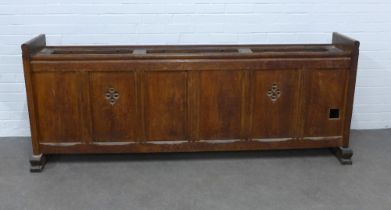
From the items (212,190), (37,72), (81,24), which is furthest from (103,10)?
(212,190)

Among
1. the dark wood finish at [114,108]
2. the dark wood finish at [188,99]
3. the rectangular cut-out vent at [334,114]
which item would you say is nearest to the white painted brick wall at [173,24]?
the dark wood finish at [188,99]

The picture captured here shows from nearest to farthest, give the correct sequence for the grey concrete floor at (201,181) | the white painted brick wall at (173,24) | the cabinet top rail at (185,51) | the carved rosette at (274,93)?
the grey concrete floor at (201,181) → the cabinet top rail at (185,51) → the carved rosette at (274,93) → the white painted brick wall at (173,24)

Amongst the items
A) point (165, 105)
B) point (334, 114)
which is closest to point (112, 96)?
point (165, 105)

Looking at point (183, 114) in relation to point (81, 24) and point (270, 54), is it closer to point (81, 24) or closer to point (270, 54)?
point (270, 54)

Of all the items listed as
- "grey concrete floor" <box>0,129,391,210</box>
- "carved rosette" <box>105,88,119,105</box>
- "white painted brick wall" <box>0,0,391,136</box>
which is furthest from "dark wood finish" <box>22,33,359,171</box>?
"white painted brick wall" <box>0,0,391,136</box>

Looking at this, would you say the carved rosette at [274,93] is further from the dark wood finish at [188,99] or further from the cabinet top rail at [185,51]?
the cabinet top rail at [185,51]

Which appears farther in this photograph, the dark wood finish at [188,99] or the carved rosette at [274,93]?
the carved rosette at [274,93]

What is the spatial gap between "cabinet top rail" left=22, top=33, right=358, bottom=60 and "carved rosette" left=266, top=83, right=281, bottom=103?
0.23m

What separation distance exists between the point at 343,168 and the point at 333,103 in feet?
1.58

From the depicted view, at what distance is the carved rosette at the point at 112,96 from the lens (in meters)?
3.16

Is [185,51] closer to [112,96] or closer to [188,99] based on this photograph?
[188,99]

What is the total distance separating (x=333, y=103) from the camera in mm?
3291

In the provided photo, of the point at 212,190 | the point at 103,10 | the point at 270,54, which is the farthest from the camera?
the point at 103,10

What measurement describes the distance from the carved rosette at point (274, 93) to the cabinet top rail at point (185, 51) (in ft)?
0.77
